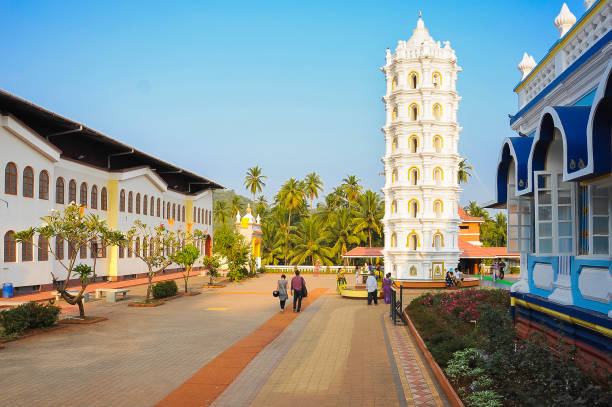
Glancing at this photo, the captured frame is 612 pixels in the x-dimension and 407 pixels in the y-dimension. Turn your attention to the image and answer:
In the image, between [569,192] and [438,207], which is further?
[438,207]

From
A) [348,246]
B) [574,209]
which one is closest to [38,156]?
[574,209]

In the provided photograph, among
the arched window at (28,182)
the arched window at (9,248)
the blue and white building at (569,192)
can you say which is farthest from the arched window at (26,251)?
the blue and white building at (569,192)

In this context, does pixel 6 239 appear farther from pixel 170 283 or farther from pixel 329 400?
pixel 329 400

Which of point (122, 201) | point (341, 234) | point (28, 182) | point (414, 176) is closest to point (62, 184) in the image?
point (28, 182)

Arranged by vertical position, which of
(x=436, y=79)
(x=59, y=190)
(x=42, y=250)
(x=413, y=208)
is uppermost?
(x=436, y=79)

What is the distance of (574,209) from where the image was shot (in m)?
8.91

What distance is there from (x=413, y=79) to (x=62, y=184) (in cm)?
2227

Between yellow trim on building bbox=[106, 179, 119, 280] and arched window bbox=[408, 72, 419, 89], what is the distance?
1992 cm

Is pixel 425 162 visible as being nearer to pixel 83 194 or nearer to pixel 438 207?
pixel 438 207

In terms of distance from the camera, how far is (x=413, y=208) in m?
36.3

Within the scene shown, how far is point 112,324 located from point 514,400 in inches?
516

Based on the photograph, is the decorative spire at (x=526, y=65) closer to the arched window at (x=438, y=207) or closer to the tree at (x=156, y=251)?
the tree at (x=156, y=251)

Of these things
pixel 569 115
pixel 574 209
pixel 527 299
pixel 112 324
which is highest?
pixel 569 115

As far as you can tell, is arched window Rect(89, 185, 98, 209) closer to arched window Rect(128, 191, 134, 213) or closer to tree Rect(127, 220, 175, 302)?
arched window Rect(128, 191, 134, 213)
